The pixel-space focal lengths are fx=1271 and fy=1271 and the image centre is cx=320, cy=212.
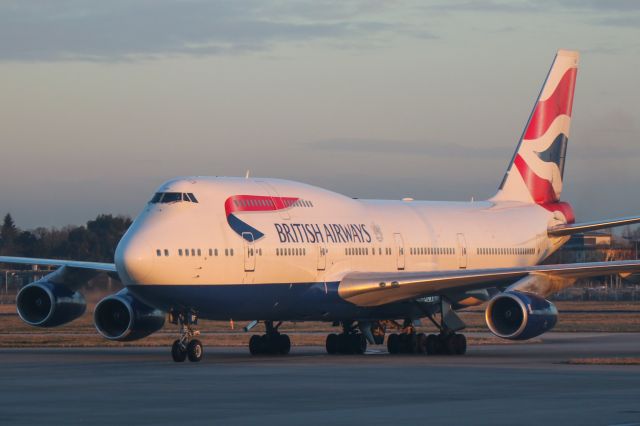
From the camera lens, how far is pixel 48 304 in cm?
3453

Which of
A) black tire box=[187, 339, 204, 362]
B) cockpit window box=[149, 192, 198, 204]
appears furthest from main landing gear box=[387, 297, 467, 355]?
cockpit window box=[149, 192, 198, 204]

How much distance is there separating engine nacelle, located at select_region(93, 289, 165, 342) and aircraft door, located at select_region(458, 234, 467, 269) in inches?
399

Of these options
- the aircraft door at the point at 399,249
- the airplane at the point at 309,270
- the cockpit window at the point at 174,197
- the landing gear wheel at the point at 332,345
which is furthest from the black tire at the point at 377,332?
the cockpit window at the point at 174,197

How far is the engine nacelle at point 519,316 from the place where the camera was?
31156 millimetres

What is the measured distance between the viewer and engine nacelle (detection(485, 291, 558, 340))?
31.2 meters

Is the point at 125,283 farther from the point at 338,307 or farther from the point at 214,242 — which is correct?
the point at 338,307

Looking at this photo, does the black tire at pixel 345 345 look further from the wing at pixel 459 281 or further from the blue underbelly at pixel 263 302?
the wing at pixel 459 281

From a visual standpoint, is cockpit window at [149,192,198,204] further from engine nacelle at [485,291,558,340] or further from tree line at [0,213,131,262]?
tree line at [0,213,131,262]

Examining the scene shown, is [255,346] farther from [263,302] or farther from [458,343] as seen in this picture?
[458,343]

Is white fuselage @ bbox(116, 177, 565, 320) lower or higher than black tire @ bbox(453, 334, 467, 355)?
higher

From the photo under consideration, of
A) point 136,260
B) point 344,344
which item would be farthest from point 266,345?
point 136,260

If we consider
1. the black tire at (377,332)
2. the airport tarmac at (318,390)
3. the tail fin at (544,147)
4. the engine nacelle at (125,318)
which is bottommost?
the airport tarmac at (318,390)

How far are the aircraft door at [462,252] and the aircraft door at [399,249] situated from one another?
9.79ft

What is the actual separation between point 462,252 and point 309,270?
7949 mm
